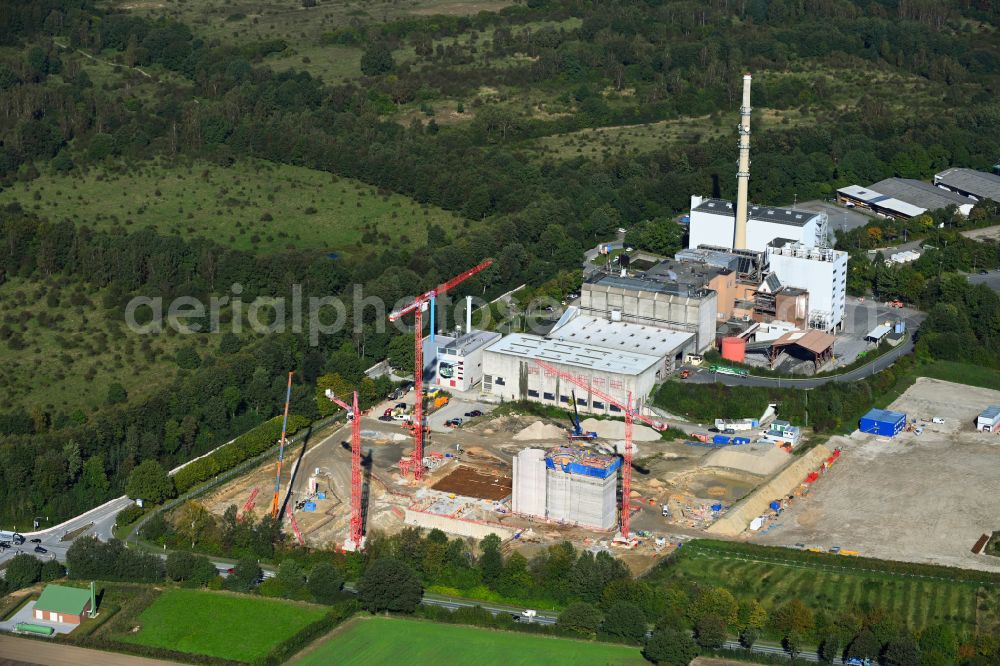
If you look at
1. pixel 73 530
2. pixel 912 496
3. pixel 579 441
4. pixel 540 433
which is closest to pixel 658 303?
pixel 540 433

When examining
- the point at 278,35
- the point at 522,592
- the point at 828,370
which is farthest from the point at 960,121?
the point at 522,592

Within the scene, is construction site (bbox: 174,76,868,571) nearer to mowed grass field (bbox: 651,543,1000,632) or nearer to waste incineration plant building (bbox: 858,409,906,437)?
mowed grass field (bbox: 651,543,1000,632)

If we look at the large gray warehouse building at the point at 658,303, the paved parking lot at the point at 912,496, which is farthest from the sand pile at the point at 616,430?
the paved parking lot at the point at 912,496

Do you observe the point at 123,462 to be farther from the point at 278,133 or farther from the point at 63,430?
the point at 278,133

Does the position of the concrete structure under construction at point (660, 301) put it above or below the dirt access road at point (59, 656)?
above

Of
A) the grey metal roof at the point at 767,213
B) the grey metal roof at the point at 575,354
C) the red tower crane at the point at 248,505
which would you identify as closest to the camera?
the red tower crane at the point at 248,505

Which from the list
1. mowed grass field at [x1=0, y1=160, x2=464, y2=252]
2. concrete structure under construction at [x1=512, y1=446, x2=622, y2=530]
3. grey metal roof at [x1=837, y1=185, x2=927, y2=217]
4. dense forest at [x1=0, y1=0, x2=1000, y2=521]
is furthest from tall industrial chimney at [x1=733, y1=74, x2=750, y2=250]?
concrete structure under construction at [x1=512, y1=446, x2=622, y2=530]

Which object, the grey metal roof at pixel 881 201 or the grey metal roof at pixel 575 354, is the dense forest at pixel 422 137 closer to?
the grey metal roof at pixel 881 201

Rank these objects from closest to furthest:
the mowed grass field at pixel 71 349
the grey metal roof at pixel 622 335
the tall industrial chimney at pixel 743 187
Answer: the mowed grass field at pixel 71 349
the grey metal roof at pixel 622 335
the tall industrial chimney at pixel 743 187
